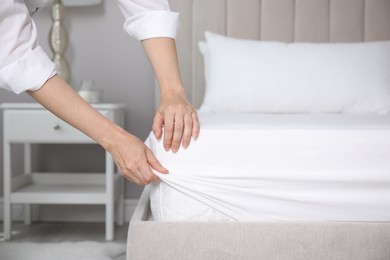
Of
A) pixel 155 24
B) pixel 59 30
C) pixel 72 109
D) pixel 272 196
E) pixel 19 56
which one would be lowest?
pixel 272 196

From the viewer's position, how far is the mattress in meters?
1.26

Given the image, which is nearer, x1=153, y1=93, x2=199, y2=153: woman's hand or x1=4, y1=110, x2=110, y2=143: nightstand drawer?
x1=153, y1=93, x2=199, y2=153: woman's hand

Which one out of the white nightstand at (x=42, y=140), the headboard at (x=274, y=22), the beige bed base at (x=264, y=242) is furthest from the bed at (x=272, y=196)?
the headboard at (x=274, y=22)

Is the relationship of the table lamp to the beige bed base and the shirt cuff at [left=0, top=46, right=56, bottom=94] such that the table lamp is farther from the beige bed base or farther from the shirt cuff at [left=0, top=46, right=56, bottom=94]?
the beige bed base

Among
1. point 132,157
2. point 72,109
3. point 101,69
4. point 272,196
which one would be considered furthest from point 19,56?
point 101,69

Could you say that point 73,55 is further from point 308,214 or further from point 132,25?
point 308,214

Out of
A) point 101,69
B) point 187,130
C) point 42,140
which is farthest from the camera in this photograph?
point 101,69

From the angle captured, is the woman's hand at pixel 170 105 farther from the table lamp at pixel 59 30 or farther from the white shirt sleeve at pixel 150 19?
the table lamp at pixel 59 30

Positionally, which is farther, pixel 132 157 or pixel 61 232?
pixel 61 232

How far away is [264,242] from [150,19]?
0.62 metres

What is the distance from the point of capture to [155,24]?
1.33 m

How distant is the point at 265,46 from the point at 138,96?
862 mm

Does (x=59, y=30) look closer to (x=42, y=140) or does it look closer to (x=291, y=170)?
(x=42, y=140)

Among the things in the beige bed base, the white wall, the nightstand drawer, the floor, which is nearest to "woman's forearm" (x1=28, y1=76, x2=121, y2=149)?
the beige bed base
